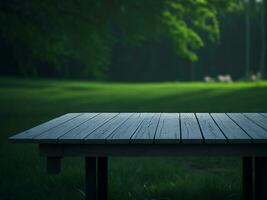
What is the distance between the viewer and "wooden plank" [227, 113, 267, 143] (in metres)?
3.19

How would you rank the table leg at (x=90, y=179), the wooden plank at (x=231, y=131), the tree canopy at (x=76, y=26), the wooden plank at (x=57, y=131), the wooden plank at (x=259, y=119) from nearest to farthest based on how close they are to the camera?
the wooden plank at (x=231, y=131)
the wooden plank at (x=57, y=131)
the table leg at (x=90, y=179)
the wooden plank at (x=259, y=119)
the tree canopy at (x=76, y=26)

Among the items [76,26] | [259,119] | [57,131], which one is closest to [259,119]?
[259,119]

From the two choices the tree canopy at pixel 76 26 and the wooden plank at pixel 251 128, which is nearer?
the wooden plank at pixel 251 128

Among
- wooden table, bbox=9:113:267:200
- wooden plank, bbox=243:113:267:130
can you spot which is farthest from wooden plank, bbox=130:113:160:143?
wooden plank, bbox=243:113:267:130

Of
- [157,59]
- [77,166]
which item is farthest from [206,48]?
[77,166]

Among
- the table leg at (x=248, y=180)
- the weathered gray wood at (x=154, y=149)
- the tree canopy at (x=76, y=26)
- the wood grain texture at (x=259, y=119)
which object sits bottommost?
the table leg at (x=248, y=180)

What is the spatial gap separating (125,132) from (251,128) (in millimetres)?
949

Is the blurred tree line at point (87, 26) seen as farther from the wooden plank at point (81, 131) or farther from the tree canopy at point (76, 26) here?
the wooden plank at point (81, 131)

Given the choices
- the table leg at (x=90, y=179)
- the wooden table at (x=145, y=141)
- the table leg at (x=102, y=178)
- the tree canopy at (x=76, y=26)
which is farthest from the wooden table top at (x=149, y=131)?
the tree canopy at (x=76, y=26)

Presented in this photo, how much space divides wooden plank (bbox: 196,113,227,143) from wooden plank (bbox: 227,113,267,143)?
0.64ft

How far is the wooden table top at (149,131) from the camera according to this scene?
3.20m

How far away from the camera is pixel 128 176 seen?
19.4 ft

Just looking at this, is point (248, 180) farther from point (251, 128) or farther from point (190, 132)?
point (190, 132)

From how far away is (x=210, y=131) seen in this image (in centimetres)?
357
